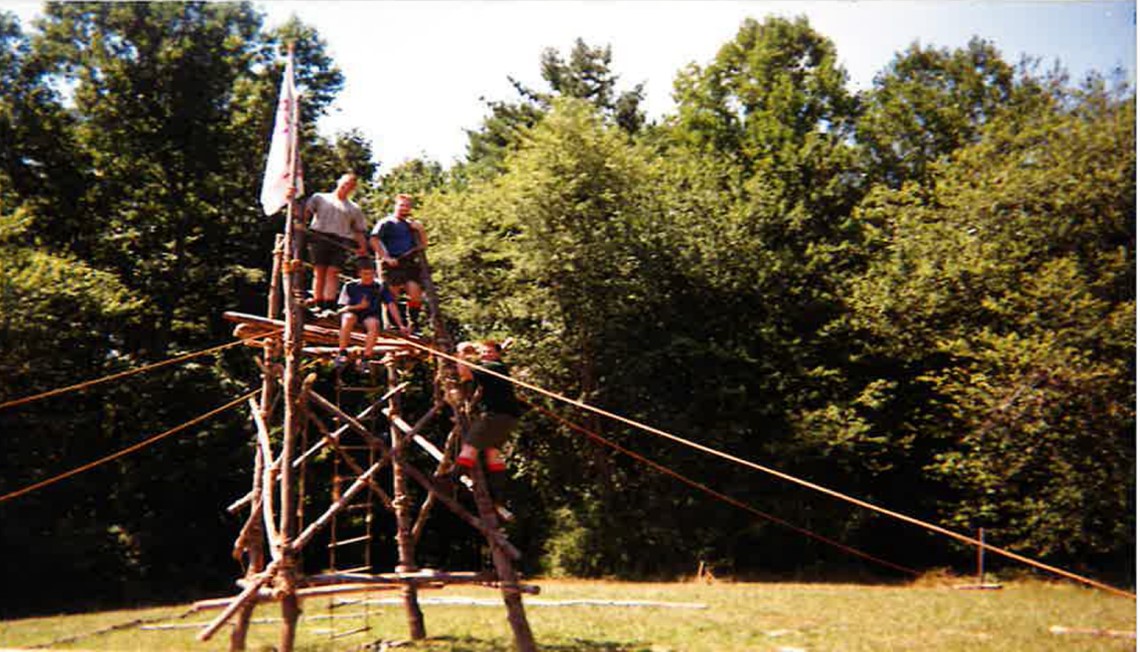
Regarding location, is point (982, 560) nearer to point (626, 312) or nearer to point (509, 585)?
point (626, 312)

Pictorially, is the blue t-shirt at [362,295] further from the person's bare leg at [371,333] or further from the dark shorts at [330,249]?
the dark shorts at [330,249]

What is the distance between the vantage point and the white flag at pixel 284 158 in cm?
920

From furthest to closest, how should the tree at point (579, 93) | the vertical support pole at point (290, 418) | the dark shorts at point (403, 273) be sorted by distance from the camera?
the tree at point (579, 93)
the dark shorts at point (403, 273)
the vertical support pole at point (290, 418)

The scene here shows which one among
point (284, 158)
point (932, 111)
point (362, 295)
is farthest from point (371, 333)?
point (932, 111)

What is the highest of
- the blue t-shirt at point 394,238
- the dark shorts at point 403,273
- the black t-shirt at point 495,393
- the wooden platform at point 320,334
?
the blue t-shirt at point 394,238

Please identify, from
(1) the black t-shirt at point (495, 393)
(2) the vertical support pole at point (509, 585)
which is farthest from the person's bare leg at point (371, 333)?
(2) the vertical support pole at point (509, 585)

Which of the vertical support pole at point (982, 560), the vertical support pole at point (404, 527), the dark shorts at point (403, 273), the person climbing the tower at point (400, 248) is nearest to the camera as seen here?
the person climbing the tower at point (400, 248)

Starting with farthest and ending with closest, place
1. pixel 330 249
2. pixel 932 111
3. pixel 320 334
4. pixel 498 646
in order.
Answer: pixel 932 111 → pixel 498 646 → pixel 330 249 → pixel 320 334

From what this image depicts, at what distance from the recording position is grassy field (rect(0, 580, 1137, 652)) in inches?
406

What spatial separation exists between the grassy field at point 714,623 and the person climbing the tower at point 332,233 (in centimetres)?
352

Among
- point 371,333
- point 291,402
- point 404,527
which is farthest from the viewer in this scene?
point 404,527

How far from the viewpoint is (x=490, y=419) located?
886cm

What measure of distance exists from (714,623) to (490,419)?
445cm

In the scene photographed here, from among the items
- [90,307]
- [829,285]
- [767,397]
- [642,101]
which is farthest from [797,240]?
[90,307]
